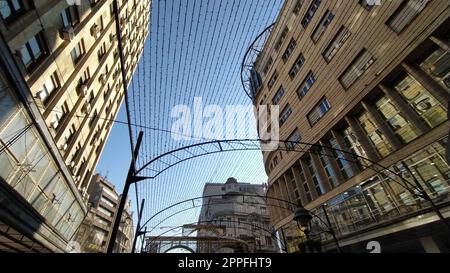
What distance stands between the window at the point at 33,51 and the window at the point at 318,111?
2081 centimetres

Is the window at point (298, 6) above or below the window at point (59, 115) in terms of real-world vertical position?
above

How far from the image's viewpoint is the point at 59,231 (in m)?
14.8

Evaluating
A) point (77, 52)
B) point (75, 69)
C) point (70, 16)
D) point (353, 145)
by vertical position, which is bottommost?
point (353, 145)

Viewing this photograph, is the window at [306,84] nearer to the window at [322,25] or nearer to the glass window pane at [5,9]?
the window at [322,25]

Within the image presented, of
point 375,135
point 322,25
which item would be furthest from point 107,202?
point 375,135

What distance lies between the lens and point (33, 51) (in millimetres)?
11086

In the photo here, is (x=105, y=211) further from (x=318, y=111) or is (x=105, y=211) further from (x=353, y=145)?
(x=353, y=145)

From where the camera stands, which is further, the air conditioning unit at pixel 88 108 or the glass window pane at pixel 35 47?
the air conditioning unit at pixel 88 108

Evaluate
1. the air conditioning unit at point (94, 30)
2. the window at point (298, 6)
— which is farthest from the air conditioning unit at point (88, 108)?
the window at point (298, 6)

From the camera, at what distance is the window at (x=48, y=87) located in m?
12.1

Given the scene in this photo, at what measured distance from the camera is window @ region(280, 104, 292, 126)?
27578 millimetres

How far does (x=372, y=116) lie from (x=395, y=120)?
138cm
